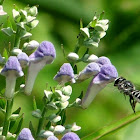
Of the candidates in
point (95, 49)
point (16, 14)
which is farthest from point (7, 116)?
point (95, 49)

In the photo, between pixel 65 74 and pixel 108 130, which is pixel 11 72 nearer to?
pixel 65 74

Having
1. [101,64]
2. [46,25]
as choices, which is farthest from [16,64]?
[46,25]

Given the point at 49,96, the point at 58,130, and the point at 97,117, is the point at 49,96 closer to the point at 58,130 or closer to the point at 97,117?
the point at 58,130

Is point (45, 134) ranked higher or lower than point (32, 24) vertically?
lower

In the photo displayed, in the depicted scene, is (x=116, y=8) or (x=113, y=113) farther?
(x=116, y=8)

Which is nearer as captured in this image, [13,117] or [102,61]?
[13,117]

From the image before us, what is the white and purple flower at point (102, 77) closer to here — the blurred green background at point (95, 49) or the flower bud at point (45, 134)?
the flower bud at point (45, 134)
